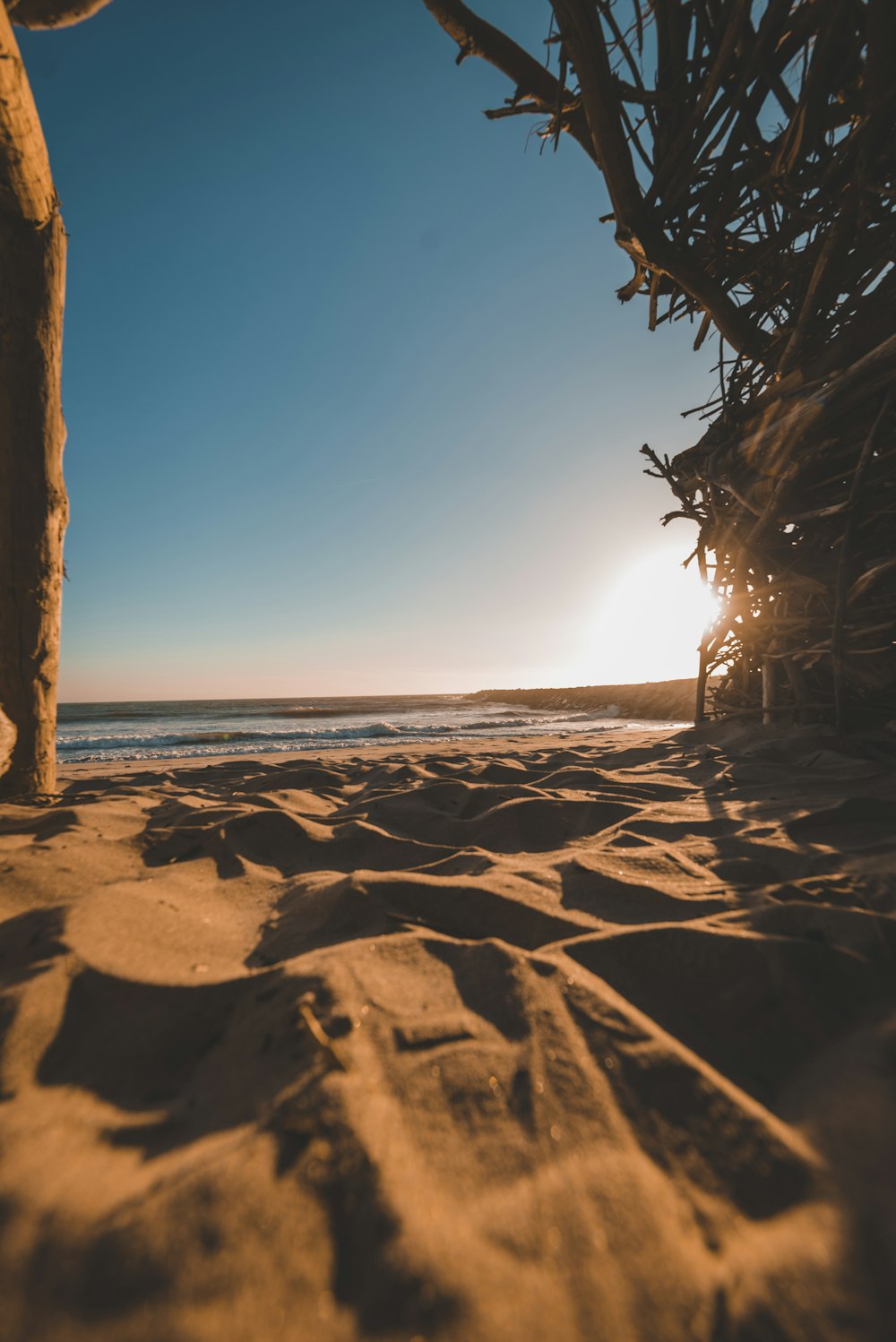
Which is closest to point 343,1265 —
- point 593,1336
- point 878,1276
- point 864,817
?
point 593,1336

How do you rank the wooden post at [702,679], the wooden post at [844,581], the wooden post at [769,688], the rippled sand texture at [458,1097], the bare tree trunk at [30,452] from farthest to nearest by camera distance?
1. the wooden post at [702,679]
2. the wooden post at [769,688]
3. the wooden post at [844,581]
4. the bare tree trunk at [30,452]
5. the rippled sand texture at [458,1097]

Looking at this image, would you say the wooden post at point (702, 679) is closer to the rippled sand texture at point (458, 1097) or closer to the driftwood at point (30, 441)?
the rippled sand texture at point (458, 1097)

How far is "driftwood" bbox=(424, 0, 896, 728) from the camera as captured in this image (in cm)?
237

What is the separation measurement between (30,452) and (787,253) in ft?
14.1

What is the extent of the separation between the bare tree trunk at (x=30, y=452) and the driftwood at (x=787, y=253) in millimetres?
2136

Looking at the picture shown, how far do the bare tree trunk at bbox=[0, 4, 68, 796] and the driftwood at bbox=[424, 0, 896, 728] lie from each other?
214 cm

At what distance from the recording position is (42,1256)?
561mm

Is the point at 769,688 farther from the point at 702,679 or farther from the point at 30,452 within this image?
the point at 30,452

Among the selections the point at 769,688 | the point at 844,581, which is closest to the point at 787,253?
the point at 844,581

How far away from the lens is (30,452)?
7.70ft

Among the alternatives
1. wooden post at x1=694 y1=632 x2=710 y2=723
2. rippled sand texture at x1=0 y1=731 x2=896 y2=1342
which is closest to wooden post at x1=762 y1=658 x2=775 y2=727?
wooden post at x1=694 y1=632 x2=710 y2=723

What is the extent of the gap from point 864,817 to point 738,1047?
1.37 metres

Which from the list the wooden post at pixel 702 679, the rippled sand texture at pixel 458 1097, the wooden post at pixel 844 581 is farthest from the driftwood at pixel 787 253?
the rippled sand texture at pixel 458 1097

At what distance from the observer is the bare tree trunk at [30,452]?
228 centimetres
